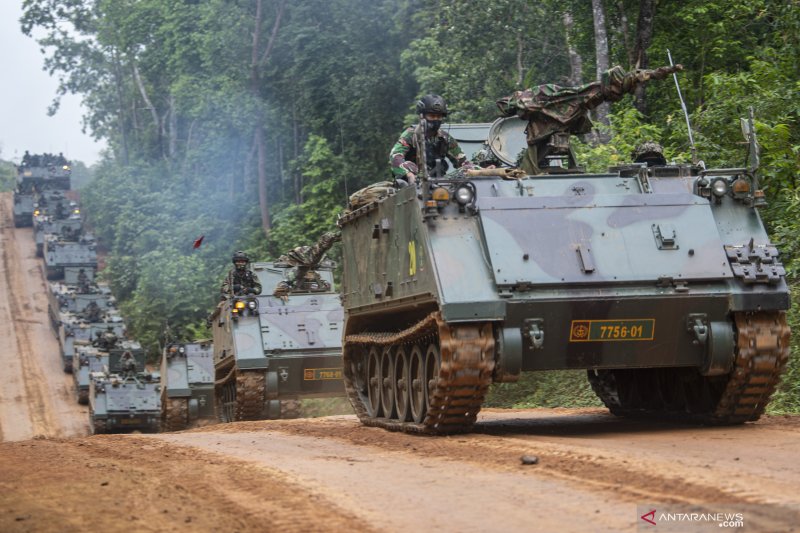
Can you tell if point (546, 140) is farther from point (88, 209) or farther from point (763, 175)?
point (88, 209)

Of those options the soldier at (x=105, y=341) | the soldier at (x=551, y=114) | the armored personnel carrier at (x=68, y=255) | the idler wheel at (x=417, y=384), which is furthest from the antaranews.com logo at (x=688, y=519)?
the armored personnel carrier at (x=68, y=255)

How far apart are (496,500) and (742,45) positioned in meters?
21.4

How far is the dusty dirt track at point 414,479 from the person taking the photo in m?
7.24

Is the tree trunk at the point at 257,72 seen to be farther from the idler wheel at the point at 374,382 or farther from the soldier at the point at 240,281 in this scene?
the idler wheel at the point at 374,382

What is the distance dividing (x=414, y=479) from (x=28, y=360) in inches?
1368

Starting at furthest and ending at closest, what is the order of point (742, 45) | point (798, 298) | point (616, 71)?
point (742, 45) → point (798, 298) → point (616, 71)

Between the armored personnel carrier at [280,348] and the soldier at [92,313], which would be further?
the soldier at [92,313]

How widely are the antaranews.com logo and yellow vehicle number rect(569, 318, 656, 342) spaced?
14.3ft

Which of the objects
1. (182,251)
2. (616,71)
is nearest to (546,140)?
(616,71)

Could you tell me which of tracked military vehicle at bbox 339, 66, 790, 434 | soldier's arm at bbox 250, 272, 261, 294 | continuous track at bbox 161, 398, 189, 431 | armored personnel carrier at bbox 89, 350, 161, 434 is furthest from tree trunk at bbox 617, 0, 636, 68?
tracked military vehicle at bbox 339, 66, 790, 434

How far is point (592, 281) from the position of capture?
37.1 ft

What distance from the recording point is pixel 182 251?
4650cm

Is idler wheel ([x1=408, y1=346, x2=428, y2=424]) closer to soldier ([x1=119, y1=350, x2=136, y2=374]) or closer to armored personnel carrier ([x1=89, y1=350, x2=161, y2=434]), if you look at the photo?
armored personnel carrier ([x1=89, y1=350, x2=161, y2=434])

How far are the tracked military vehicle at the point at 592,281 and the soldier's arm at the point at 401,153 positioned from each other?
128 centimetres
